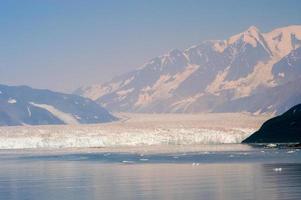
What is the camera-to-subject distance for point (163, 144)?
97.5 metres

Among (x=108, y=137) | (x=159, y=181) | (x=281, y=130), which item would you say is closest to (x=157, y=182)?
(x=159, y=181)

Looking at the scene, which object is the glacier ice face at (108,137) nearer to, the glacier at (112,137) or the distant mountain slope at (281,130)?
the glacier at (112,137)

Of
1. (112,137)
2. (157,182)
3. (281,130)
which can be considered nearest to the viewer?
(157,182)

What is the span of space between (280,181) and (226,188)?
3.08 meters

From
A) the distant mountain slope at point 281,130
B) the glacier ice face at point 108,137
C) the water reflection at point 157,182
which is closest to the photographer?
the water reflection at point 157,182

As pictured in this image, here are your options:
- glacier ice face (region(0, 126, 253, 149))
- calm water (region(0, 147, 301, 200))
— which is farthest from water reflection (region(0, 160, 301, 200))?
glacier ice face (region(0, 126, 253, 149))

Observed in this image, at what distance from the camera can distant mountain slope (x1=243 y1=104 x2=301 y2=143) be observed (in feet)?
300

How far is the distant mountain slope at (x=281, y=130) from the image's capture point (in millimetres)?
91500

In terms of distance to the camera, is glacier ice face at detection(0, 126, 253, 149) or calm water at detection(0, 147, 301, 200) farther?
glacier ice face at detection(0, 126, 253, 149)

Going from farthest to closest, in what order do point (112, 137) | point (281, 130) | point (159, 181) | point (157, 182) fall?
point (112, 137), point (281, 130), point (159, 181), point (157, 182)

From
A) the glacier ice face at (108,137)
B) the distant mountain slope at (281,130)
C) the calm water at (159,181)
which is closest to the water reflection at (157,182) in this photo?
the calm water at (159,181)

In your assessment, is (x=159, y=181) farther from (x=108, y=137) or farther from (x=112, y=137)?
(x=108, y=137)

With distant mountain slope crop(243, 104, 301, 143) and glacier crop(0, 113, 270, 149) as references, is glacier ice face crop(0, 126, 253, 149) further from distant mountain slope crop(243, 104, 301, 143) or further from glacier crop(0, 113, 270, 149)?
distant mountain slope crop(243, 104, 301, 143)

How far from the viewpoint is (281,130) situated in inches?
3725
